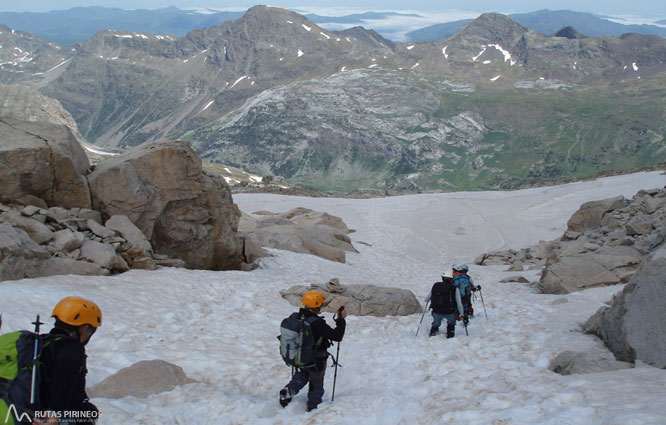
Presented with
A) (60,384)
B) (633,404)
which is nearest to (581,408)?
(633,404)

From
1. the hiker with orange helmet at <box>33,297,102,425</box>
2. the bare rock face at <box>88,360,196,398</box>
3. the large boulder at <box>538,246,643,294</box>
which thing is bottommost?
the large boulder at <box>538,246,643,294</box>

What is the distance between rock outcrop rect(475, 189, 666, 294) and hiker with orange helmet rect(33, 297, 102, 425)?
828 inches

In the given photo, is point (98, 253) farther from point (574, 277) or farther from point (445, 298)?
point (574, 277)

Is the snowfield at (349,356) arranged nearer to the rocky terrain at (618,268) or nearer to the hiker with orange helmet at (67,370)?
the rocky terrain at (618,268)

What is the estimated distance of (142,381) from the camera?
10250mm

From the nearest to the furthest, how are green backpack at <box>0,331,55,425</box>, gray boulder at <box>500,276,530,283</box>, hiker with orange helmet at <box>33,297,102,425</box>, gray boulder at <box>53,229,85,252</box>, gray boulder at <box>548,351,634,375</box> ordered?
1. green backpack at <box>0,331,55,425</box>
2. hiker with orange helmet at <box>33,297,102,425</box>
3. gray boulder at <box>548,351,634,375</box>
4. gray boulder at <box>53,229,85,252</box>
5. gray boulder at <box>500,276,530,283</box>

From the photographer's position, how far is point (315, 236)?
36.4m

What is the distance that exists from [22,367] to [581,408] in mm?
→ 7964

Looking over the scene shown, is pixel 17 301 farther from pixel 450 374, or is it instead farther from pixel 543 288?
pixel 543 288

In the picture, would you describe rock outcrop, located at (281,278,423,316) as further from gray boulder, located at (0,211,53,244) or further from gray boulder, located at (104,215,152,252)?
gray boulder, located at (0,211,53,244)

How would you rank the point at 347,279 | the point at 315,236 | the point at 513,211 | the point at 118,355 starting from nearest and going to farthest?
the point at 118,355 < the point at 347,279 < the point at 315,236 < the point at 513,211

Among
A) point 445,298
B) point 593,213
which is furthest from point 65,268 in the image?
point 593,213

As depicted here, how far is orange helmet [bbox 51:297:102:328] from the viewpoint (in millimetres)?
5949

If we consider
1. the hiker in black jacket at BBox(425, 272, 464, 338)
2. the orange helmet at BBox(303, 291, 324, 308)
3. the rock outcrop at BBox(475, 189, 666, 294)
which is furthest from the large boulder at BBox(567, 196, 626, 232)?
the orange helmet at BBox(303, 291, 324, 308)
